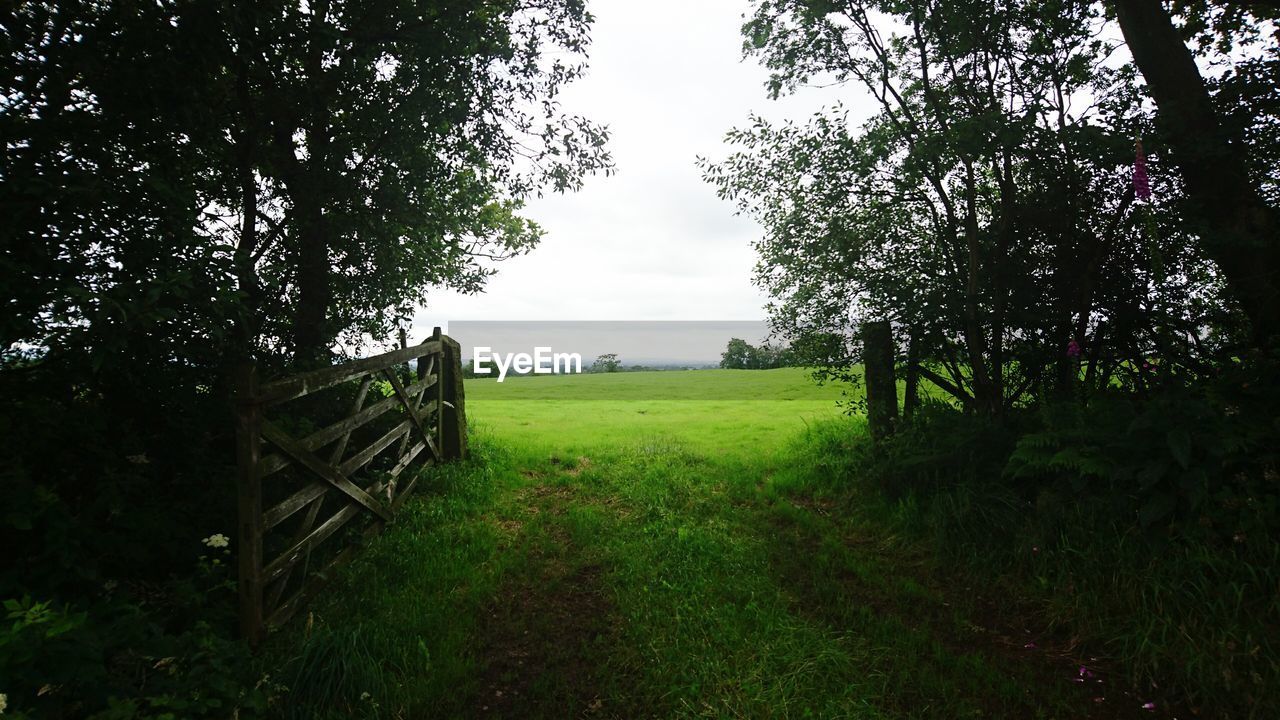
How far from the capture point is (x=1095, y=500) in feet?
14.0

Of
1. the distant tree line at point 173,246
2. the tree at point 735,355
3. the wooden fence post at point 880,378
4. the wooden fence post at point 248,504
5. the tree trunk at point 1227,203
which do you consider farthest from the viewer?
the tree at point 735,355

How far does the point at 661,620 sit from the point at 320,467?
11.0 feet

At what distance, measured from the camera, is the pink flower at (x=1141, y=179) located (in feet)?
15.2

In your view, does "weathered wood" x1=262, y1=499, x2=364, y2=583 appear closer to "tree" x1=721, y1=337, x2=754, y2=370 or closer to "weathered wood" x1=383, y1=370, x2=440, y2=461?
"weathered wood" x1=383, y1=370, x2=440, y2=461

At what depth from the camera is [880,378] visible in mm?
7566

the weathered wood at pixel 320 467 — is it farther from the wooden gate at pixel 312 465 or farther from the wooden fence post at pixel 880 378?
the wooden fence post at pixel 880 378

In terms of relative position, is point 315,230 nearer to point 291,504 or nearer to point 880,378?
point 291,504

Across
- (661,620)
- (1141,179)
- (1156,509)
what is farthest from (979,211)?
(661,620)

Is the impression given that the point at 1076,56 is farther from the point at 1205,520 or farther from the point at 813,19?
the point at 1205,520

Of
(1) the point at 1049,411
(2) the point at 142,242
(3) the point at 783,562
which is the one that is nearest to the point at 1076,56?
(1) the point at 1049,411

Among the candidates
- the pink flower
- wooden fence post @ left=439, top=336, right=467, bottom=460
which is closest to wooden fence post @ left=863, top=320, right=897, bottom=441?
the pink flower

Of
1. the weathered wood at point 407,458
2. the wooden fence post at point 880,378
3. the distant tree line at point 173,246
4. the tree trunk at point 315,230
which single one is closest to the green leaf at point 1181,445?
the wooden fence post at point 880,378

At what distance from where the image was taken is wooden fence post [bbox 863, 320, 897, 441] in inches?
281

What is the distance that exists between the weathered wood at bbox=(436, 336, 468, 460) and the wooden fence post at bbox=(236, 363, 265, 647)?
443cm
